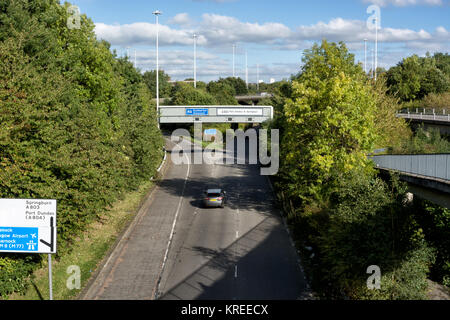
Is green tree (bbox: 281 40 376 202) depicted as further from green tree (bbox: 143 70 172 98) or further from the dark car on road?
green tree (bbox: 143 70 172 98)

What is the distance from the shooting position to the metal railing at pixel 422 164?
64.2ft

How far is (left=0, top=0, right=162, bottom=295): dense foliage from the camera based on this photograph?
781 inches

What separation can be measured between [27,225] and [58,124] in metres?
9.37

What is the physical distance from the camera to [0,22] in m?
27.2

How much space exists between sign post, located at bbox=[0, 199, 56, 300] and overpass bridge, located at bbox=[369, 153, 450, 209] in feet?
50.7

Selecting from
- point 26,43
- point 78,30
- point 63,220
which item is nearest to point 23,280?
point 63,220

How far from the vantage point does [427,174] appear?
21328 mm

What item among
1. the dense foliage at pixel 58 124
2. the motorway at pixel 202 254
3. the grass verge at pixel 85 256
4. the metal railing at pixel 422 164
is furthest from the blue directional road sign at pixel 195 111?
the metal railing at pixel 422 164

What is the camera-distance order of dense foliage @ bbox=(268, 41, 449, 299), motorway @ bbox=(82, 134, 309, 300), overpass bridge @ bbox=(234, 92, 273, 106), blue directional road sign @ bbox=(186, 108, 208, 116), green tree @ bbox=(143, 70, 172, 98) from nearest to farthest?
dense foliage @ bbox=(268, 41, 449, 299)
motorway @ bbox=(82, 134, 309, 300)
blue directional road sign @ bbox=(186, 108, 208, 116)
green tree @ bbox=(143, 70, 172, 98)
overpass bridge @ bbox=(234, 92, 273, 106)

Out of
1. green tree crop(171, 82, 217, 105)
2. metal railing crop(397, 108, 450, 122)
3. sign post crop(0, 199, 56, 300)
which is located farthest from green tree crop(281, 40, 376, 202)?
green tree crop(171, 82, 217, 105)

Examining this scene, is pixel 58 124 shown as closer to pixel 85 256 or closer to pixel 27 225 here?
pixel 85 256

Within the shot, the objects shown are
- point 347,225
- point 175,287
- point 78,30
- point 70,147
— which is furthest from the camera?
point 78,30
